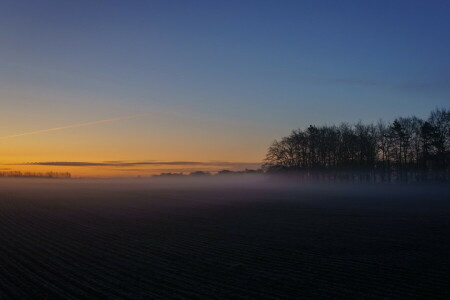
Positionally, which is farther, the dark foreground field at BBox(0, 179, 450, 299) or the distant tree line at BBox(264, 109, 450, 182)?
the distant tree line at BBox(264, 109, 450, 182)

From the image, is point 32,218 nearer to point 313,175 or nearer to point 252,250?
point 252,250

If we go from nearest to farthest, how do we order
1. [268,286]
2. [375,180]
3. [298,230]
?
[268,286], [298,230], [375,180]

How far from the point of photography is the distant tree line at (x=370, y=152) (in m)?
78.1

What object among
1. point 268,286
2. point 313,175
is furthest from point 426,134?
point 268,286

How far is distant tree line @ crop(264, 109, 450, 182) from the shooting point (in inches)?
3076

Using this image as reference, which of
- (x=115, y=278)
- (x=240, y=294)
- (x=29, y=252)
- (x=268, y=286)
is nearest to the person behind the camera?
(x=240, y=294)

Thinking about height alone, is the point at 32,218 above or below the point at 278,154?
below

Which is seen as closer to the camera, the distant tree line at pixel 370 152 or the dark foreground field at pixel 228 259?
the dark foreground field at pixel 228 259

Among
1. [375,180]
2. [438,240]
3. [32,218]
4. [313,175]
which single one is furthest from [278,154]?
[438,240]

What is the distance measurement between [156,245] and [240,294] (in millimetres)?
8884

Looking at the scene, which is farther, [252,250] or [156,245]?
[156,245]

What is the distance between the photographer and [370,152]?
90.9 metres

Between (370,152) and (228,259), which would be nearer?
(228,259)

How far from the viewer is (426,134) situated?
79000 millimetres
